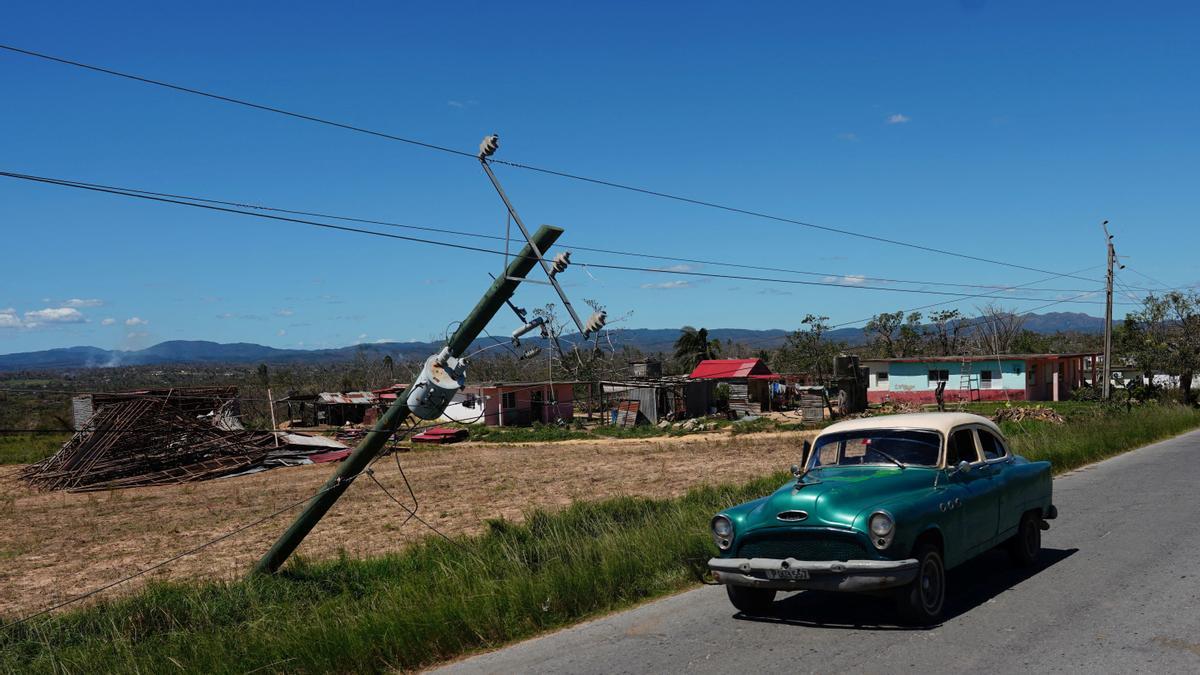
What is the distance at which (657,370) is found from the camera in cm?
5691

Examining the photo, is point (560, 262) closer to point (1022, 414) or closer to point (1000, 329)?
point (1022, 414)

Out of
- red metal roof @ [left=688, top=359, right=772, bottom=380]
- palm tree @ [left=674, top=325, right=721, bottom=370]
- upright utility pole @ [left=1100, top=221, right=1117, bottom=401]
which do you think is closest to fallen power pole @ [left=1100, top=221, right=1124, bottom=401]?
upright utility pole @ [left=1100, top=221, right=1117, bottom=401]

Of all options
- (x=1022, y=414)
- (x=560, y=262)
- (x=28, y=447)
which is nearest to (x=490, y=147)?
(x=560, y=262)

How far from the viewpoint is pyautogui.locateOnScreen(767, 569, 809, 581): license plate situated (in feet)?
23.7

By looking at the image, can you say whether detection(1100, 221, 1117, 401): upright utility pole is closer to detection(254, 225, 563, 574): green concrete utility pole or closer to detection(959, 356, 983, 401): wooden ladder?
detection(959, 356, 983, 401): wooden ladder

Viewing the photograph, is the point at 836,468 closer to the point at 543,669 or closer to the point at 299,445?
the point at 543,669

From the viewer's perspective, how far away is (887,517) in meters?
7.05

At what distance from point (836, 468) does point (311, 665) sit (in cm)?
507

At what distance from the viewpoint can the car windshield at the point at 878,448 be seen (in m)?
8.48

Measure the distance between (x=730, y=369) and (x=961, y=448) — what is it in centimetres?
5193

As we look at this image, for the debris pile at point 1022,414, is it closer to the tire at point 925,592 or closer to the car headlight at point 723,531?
the tire at point 925,592

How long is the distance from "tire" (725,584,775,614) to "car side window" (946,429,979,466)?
219 cm

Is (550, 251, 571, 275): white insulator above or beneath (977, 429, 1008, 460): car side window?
above

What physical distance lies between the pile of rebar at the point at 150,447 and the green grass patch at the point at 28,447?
15.0 feet
